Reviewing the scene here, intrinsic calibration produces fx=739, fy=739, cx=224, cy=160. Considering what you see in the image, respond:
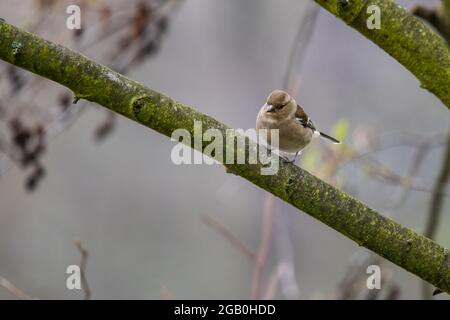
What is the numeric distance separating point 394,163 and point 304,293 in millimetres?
1793

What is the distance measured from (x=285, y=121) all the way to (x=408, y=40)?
51.2 inches

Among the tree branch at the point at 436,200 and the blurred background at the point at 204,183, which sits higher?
the blurred background at the point at 204,183

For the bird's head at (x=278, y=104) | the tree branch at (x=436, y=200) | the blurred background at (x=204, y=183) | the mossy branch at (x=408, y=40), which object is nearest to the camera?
the mossy branch at (x=408, y=40)

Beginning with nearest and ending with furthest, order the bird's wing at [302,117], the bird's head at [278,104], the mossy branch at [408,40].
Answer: the mossy branch at [408,40] → the bird's head at [278,104] → the bird's wing at [302,117]

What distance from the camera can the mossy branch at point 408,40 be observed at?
8.73 ft

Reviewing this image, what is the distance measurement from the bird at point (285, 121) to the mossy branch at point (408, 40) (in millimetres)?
1149

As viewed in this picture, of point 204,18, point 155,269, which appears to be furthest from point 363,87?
point 155,269

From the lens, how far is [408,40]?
2.70 meters

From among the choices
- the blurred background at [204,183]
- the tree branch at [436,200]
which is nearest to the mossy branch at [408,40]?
the tree branch at [436,200]

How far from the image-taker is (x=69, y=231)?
26.7 feet

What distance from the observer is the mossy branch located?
266cm

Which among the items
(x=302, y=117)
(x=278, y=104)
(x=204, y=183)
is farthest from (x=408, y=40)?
(x=204, y=183)

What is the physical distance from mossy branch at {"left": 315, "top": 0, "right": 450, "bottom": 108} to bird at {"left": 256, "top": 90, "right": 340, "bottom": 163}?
1149 millimetres

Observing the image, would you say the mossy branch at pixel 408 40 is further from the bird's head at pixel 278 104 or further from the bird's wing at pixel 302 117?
the bird's wing at pixel 302 117
